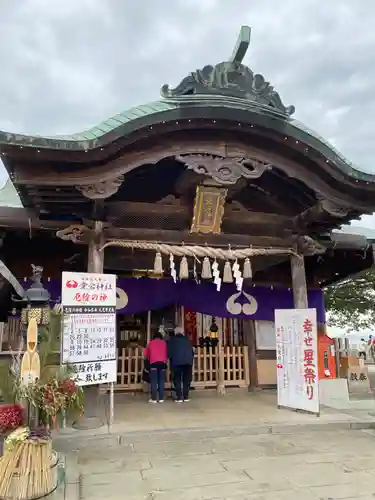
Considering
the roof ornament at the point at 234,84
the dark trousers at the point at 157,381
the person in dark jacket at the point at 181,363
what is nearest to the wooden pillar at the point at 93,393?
the dark trousers at the point at 157,381

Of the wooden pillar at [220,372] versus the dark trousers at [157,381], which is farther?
the wooden pillar at [220,372]

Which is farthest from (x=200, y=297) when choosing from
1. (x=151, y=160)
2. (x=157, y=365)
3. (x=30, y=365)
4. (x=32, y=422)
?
(x=32, y=422)

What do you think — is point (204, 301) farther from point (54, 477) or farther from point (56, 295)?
point (54, 477)

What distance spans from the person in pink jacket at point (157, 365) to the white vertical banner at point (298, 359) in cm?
249

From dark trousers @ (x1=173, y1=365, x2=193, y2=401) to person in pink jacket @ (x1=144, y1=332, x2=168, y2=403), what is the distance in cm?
29

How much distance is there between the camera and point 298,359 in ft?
24.4

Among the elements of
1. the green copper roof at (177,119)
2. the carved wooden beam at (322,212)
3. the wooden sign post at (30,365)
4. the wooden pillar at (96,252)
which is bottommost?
the wooden sign post at (30,365)

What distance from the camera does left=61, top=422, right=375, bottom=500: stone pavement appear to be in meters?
4.13

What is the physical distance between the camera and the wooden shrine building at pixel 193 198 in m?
6.33

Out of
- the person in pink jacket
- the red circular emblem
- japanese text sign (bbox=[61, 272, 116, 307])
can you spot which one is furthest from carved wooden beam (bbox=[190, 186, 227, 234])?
the person in pink jacket

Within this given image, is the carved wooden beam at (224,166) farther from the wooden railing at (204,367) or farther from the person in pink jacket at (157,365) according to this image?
the wooden railing at (204,367)

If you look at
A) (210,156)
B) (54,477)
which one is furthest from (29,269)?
(54,477)

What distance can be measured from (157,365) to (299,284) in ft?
11.1

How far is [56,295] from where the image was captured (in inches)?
353
